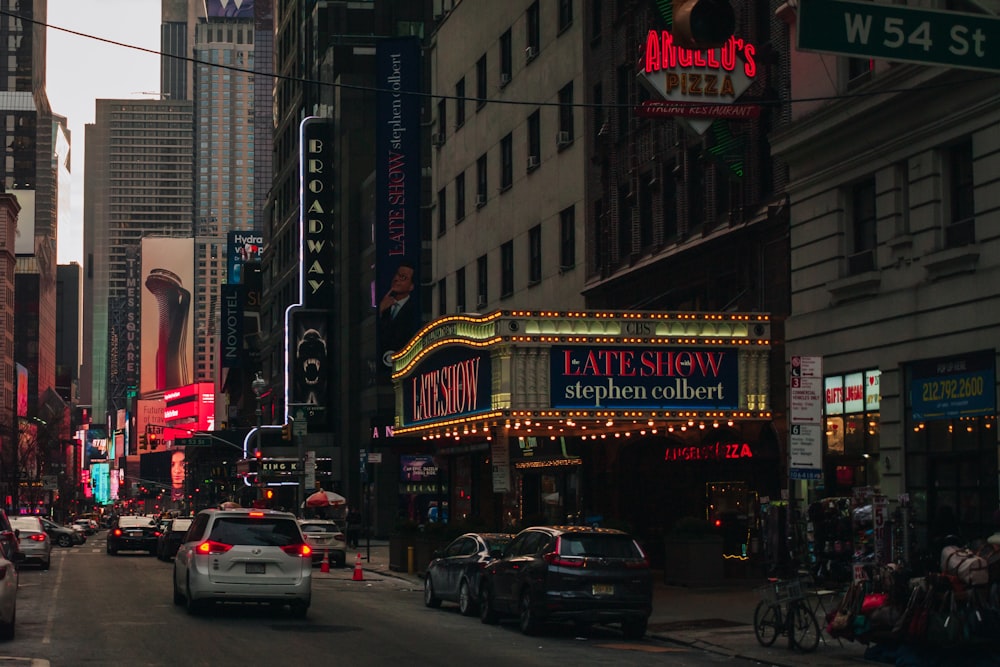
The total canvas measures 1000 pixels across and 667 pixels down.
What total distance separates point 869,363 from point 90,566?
26640mm

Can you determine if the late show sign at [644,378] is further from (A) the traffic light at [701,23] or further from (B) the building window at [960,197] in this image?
(A) the traffic light at [701,23]

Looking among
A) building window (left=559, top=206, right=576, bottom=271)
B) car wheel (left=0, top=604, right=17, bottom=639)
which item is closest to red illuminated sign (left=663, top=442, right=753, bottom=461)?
building window (left=559, top=206, right=576, bottom=271)

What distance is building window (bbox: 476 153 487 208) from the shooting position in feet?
174

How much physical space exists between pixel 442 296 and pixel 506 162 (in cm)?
920

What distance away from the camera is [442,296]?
192 feet

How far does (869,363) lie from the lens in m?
28.3

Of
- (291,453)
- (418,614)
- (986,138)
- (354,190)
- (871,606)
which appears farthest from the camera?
(291,453)

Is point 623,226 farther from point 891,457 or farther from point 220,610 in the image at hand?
point 220,610

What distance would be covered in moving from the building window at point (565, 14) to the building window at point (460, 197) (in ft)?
35.9

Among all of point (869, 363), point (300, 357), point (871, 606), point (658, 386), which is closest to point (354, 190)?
point (300, 357)

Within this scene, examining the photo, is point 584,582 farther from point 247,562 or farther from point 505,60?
point 505,60

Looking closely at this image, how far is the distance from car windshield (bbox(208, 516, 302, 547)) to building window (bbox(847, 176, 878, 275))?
39.0 ft

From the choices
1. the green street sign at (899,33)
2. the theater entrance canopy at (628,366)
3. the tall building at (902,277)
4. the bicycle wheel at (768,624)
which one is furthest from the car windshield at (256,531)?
the green street sign at (899,33)

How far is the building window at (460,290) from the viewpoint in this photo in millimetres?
55531
